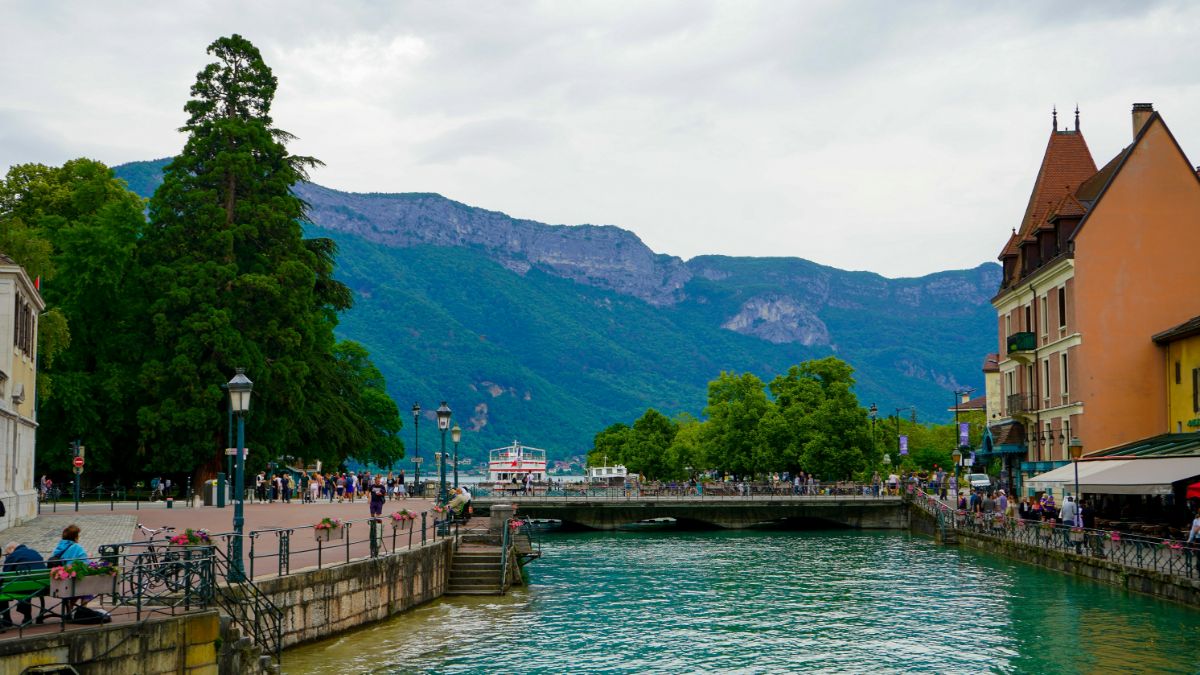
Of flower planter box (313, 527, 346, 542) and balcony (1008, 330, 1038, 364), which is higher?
balcony (1008, 330, 1038, 364)

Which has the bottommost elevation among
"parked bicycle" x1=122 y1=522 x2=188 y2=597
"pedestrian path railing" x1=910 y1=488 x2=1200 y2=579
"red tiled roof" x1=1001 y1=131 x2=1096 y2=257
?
"pedestrian path railing" x1=910 y1=488 x2=1200 y2=579

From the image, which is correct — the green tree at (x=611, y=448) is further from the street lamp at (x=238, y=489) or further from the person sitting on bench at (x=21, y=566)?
the person sitting on bench at (x=21, y=566)

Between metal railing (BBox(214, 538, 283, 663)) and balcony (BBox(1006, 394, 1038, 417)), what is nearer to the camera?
metal railing (BBox(214, 538, 283, 663))

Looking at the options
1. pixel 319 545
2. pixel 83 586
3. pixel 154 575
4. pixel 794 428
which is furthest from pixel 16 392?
pixel 794 428

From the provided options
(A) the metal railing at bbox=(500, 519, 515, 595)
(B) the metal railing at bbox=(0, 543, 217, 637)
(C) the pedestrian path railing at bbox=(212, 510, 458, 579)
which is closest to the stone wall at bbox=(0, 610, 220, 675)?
(B) the metal railing at bbox=(0, 543, 217, 637)

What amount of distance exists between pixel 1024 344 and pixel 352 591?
143ft

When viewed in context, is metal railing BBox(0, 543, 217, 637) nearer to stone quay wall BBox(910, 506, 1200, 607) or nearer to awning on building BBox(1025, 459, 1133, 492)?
stone quay wall BBox(910, 506, 1200, 607)

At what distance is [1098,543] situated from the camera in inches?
1415

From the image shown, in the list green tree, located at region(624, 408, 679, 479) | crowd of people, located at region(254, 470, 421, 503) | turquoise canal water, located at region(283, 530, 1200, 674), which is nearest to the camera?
turquoise canal water, located at region(283, 530, 1200, 674)

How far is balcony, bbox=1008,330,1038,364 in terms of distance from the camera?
197 feet

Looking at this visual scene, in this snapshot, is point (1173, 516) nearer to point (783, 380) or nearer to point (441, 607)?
point (441, 607)

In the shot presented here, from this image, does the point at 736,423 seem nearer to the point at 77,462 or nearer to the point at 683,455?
the point at 683,455

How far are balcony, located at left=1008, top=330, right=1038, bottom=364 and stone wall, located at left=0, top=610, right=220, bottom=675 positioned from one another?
50620 millimetres

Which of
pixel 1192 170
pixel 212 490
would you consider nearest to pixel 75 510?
pixel 212 490
